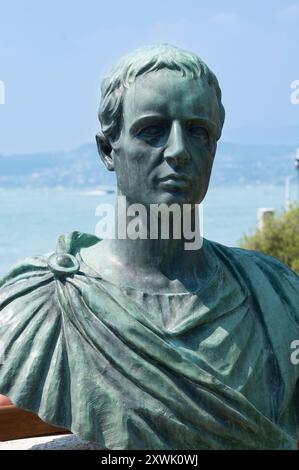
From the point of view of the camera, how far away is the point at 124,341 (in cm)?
345

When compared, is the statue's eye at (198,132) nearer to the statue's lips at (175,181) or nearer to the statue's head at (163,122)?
the statue's head at (163,122)

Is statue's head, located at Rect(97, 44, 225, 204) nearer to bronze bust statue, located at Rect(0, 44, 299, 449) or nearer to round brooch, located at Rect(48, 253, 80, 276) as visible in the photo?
bronze bust statue, located at Rect(0, 44, 299, 449)

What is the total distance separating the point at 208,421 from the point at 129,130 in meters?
1.16

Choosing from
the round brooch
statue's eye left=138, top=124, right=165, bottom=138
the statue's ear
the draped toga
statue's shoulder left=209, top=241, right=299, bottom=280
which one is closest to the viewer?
the draped toga

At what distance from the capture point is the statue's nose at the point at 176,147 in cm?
345

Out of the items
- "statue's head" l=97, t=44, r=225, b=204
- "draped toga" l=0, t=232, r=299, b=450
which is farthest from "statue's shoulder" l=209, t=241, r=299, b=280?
"statue's head" l=97, t=44, r=225, b=204

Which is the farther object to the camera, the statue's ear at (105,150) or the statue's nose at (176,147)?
the statue's ear at (105,150)

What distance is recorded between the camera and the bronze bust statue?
342 centimetres

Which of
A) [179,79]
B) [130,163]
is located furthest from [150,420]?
[179,79]

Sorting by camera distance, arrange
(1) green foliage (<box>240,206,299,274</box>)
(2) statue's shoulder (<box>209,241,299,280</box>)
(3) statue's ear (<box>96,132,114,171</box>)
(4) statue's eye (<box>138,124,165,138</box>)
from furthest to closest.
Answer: (1) green foliage (<box>240,206,299,274</box>), (2) statue's shoulder (<box>209,241,299,280</box>), (3) statue's ear (<box>96,132,114,171</box>), (4) statue's eye (<box>138,124,165,138</box>)

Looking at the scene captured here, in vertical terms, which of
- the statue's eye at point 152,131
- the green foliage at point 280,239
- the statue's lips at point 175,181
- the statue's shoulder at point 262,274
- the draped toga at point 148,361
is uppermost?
the green foliage at point 280,239

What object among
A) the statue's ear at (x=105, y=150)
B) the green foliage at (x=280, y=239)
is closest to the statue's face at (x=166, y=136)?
the statue's ear at (x=105, y=150)

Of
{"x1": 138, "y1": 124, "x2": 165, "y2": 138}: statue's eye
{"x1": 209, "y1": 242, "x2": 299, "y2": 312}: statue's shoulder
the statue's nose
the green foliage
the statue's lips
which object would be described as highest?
the green foliage

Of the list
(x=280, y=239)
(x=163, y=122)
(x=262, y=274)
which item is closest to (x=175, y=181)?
(x=163, y=122)
